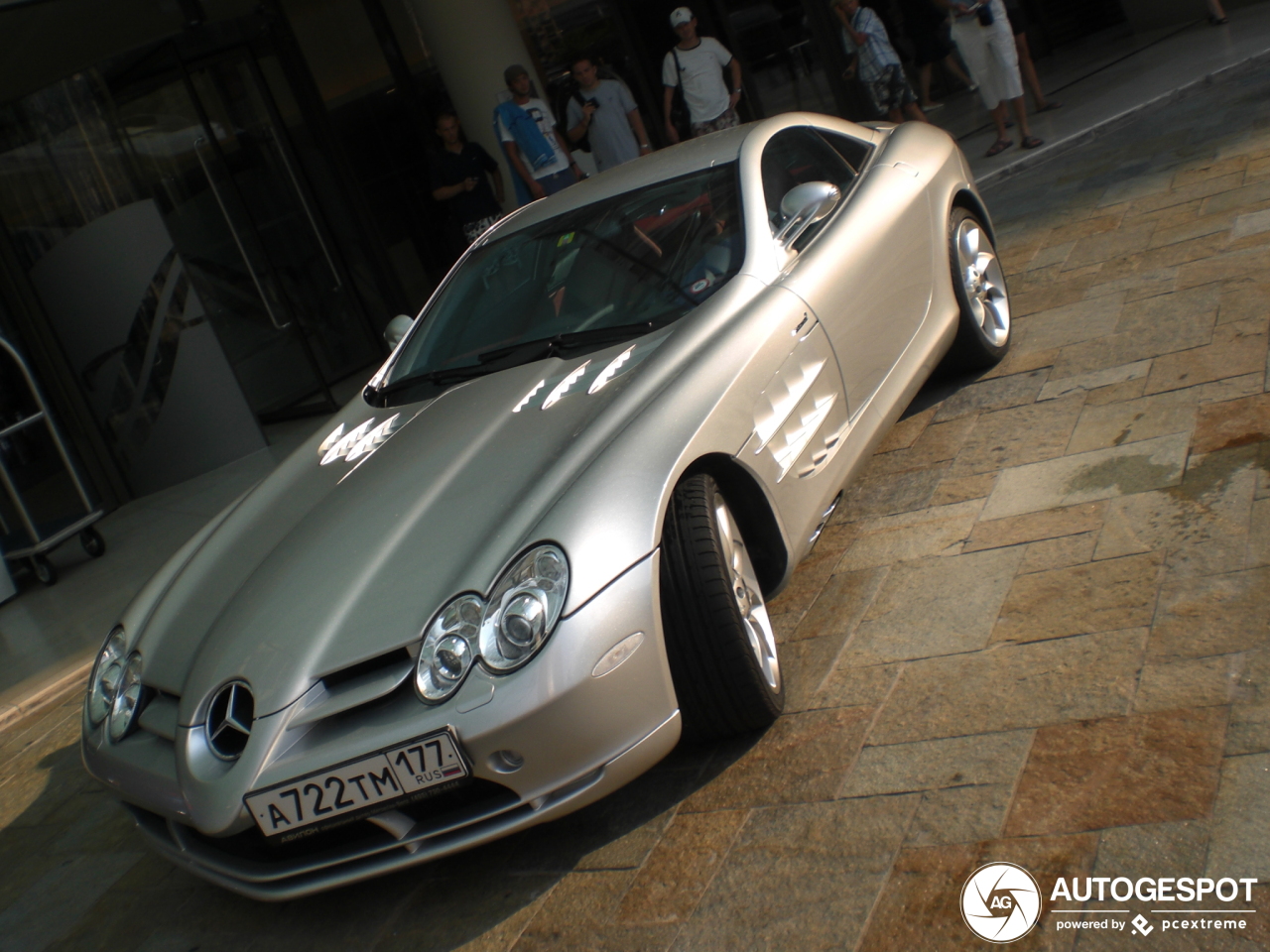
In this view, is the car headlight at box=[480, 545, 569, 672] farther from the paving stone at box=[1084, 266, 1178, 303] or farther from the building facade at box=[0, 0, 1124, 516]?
the building facade at box=[0, 0, 1124, 516]

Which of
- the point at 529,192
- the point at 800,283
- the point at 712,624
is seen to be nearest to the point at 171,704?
the point at 712,624

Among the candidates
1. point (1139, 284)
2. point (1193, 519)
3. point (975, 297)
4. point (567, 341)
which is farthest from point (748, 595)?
point (1139, 284)

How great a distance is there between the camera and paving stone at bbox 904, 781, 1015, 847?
89.8 inches

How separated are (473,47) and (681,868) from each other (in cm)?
860

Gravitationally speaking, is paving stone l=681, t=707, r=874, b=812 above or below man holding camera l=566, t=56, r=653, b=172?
below

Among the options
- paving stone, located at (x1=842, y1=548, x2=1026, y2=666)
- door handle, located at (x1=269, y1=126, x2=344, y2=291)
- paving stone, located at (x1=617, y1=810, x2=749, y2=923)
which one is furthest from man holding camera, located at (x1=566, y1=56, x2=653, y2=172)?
paving stone, located at (x1=617, y1=810, x2=749, y2=923)

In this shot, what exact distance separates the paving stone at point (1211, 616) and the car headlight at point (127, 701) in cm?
245

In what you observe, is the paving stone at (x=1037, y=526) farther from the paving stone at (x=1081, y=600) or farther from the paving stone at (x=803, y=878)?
the paving stone at (x=803, y=878)

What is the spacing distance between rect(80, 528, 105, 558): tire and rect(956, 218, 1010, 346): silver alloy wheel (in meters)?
5.20

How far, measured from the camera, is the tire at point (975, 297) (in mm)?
4426

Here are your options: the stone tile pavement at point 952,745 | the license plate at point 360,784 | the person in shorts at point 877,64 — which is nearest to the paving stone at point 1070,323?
the stone tile pavement at point 952,745

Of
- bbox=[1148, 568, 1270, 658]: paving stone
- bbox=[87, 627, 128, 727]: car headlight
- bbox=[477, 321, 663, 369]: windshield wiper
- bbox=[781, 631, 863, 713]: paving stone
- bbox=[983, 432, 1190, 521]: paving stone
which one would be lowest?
bbox=[1148, 568, 1270, 658]: paving stone

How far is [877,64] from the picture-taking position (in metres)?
9.09

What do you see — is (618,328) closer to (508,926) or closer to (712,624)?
(712,624)
